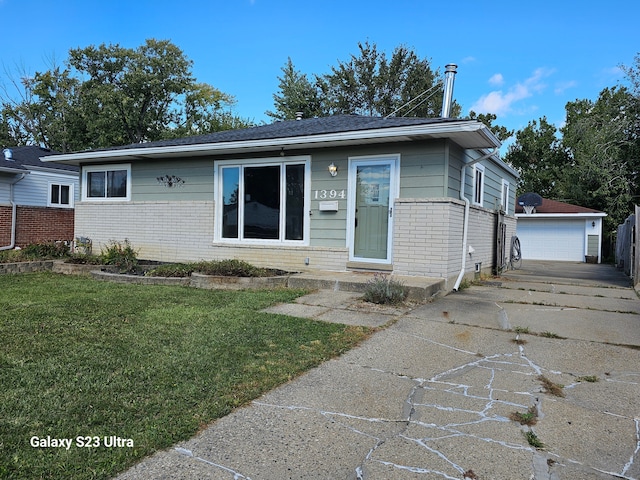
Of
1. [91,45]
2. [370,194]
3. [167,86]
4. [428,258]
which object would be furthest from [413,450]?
[91,45]

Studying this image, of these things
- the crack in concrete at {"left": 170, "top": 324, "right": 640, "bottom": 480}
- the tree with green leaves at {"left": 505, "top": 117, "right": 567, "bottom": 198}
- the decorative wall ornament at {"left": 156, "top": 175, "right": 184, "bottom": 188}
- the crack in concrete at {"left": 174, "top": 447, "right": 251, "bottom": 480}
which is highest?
the tree with green leaves at {"left": 505, "top": 117, "right": 567, "bottom": 198}

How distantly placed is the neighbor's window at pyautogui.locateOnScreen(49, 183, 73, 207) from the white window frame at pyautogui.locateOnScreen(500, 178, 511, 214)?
17817 mm

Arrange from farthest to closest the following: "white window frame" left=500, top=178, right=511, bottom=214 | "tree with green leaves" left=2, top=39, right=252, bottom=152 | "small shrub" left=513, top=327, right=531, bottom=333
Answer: "tree with green leaves" left=2, top=39, right=252, bottom=152
"white window frame" left=500, top=178, right=511, bottom=214
"small shrub" left=513, top=327, right=531, bottom=333

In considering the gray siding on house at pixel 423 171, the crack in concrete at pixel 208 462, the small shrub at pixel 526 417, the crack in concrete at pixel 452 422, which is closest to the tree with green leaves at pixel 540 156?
the gray siding on house at pixel 423 171

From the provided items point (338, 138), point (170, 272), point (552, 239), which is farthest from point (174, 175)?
point (552, 239)

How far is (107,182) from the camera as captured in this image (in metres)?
11.5

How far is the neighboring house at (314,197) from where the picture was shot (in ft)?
25.2

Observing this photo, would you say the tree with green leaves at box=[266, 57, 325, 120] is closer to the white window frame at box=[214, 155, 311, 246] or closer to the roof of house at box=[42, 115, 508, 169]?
the roof of house at box=[42, 115, 508, 169]

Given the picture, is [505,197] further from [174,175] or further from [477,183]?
[174,175]

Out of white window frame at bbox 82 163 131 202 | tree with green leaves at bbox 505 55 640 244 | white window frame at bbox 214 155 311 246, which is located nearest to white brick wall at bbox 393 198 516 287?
white window frame at bbox 214 155 311 246

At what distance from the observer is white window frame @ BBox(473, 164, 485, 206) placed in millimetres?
9633

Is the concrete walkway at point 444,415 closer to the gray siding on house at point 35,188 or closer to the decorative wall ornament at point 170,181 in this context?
the decorative wall ornament at point 170,181

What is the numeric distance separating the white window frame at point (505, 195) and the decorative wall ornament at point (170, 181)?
Result: 886 cm

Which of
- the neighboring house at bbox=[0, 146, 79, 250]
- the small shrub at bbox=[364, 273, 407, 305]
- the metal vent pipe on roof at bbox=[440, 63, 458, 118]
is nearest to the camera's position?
the small shrub at bbox=[364, 273, 407, 305]
